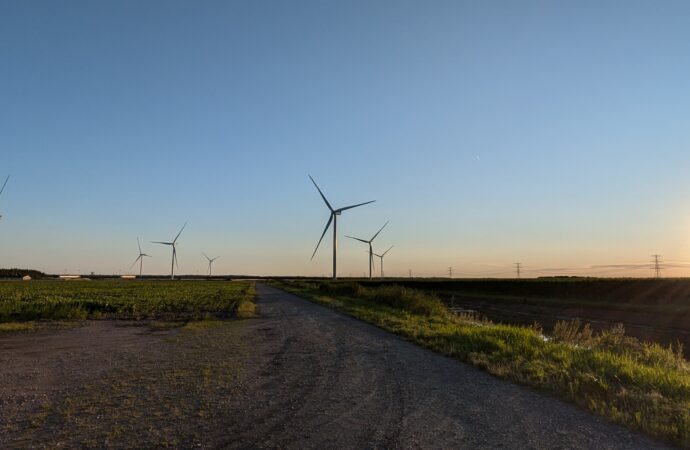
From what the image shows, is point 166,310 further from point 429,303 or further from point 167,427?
point 167,427

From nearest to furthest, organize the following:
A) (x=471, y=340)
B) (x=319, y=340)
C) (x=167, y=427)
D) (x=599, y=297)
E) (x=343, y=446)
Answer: (x=343, y=446), (x=167, y=427), (x=471, y=340), (x=319, y=340), (x=599, y=297)

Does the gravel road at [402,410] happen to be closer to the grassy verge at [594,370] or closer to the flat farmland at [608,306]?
the grassy verge at [594,370]

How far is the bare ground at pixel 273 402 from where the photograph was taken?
7312 millimetres

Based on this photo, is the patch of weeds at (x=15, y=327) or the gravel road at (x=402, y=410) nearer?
the gravel road at (x=402, y=410)

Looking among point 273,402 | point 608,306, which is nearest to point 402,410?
point 273,402

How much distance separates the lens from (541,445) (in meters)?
7.11

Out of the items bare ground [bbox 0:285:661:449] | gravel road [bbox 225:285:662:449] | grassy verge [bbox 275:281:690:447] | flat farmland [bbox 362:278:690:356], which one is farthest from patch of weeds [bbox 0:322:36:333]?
flat farmland [bbox 362:278:690:356]

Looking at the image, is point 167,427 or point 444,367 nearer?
point 167,427

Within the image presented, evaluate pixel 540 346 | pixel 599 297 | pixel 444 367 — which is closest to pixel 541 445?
pixel 444 367

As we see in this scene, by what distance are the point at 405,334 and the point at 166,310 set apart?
20417mm

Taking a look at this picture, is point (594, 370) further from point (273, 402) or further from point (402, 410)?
point (273, 402)

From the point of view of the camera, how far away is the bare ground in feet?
24.0

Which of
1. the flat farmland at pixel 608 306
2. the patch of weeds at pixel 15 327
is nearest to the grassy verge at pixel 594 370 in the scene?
the flat farmland at pixel 608 306

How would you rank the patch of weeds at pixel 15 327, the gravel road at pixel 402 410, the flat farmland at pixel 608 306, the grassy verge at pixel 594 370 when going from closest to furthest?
the gravel road at pixel 402 410 < the grassy verge at pixel 594 370 < the patch of weeds at pixel 15 327 < the flat farmland at pixel 608 306
